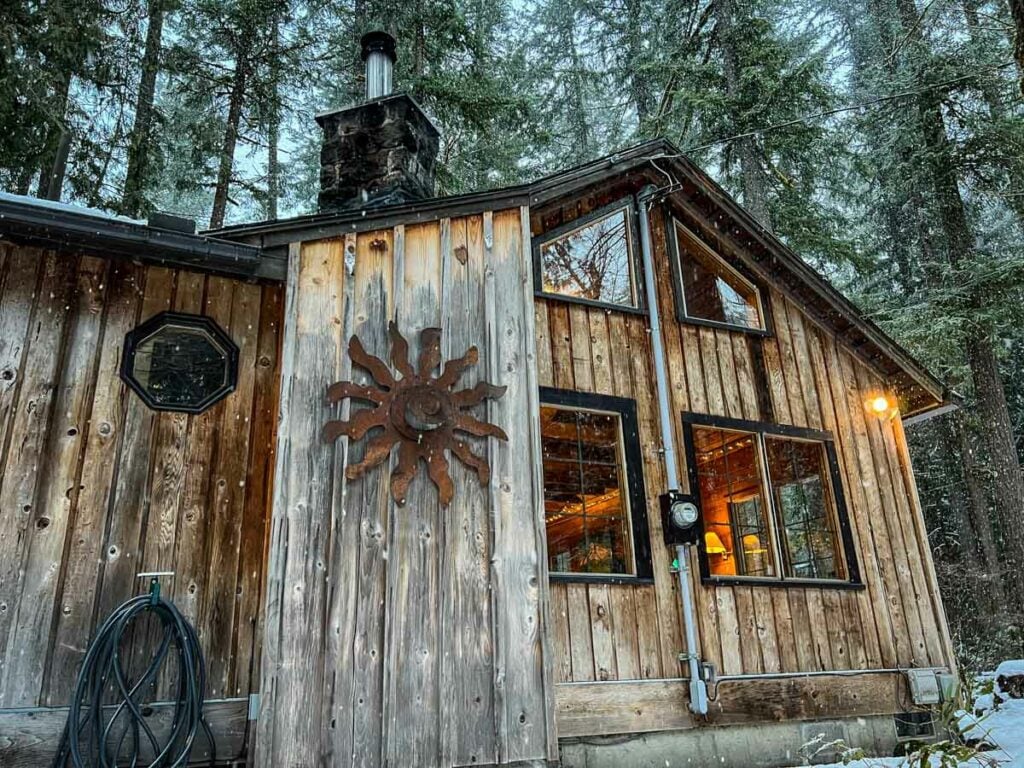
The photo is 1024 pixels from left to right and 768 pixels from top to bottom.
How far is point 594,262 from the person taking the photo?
6.59 m

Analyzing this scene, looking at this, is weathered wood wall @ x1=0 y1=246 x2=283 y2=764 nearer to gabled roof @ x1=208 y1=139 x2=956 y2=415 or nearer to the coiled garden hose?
the coiled garden hose

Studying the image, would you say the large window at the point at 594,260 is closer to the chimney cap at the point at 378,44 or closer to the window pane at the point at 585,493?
the window pane at the point at 585,493

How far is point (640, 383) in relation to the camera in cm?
612

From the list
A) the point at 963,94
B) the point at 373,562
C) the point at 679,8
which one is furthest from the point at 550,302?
the point at 963,94

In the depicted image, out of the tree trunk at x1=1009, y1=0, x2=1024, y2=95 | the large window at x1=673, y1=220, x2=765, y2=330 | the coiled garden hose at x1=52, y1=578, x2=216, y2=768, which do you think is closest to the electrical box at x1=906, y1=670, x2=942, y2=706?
the large window at x1=673, y1=220, x2=765, y2=330

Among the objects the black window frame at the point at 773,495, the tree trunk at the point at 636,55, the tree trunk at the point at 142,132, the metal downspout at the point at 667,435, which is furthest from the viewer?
the tree trunk at the point at 636,55

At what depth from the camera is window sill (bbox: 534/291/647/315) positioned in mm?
5961

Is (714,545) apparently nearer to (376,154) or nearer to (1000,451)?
(376,154)

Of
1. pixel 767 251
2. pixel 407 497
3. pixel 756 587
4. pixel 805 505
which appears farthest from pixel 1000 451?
pixel 407 497

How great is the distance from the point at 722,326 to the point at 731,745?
3428 millimetres

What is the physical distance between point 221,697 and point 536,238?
4.15 meters

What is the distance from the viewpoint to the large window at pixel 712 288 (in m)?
6.88

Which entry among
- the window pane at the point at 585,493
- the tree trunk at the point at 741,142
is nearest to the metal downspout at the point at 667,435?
the window pane at the point at 585,493

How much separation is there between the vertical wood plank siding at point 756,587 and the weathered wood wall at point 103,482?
7.00ft
